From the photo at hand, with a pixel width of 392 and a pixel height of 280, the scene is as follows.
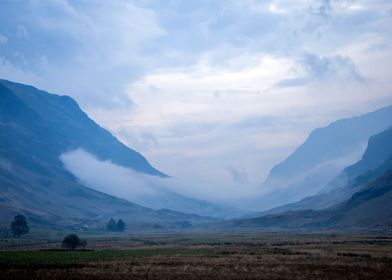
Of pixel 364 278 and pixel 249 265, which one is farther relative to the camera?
pixel 249 265

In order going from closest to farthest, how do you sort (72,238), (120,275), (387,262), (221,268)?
(120,275) < (221,268) < (387,262) < (72,238)

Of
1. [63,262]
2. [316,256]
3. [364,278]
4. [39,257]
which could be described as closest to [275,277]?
[364,278]

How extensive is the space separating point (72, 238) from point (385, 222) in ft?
442

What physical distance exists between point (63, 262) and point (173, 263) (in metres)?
13.3

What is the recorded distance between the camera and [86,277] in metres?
42.8

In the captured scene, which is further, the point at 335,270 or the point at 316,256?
the point at 316,256

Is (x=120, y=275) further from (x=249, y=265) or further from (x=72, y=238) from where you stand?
(x=72, y=238)

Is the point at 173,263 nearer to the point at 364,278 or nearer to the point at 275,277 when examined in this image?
the point at 275,277

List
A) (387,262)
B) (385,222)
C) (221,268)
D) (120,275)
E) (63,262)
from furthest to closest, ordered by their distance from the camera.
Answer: (385,222) → (63,262) → (387,262) → (221,268) → (120,275)

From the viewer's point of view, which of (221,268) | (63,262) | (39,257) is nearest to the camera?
(221,268)

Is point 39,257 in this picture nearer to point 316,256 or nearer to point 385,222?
point 316,256

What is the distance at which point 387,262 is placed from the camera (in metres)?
53.2

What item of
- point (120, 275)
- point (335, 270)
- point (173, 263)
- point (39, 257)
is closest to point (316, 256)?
point (335, 270)

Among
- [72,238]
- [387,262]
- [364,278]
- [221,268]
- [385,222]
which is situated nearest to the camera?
[364,278]
